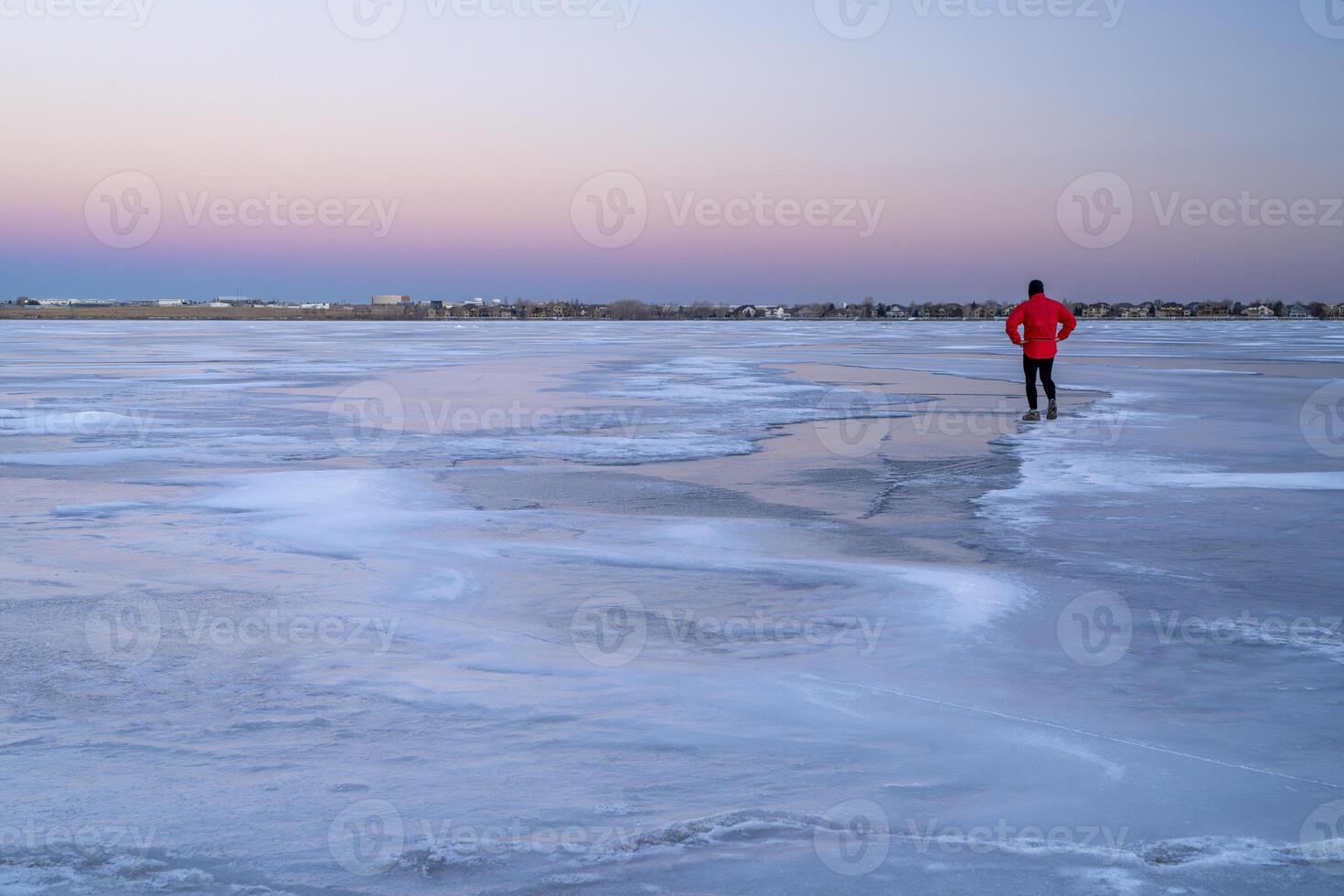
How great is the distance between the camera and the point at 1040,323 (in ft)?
41.9

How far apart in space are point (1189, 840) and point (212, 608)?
3.56 meters

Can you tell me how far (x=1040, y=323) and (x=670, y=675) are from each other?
33.3ft

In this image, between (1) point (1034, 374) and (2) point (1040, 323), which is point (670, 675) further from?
(2) point (1040, 323)

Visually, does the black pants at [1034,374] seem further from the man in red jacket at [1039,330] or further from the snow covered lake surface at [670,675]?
Answer: the snow covered lake surface at [670,675]

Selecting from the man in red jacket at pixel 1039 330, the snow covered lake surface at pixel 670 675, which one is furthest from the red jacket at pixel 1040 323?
the snow covered lake surface at pixel 670 675

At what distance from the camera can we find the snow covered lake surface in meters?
2.53

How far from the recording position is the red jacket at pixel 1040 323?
1275 cm

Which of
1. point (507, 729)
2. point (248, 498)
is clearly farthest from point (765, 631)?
point (248, 498)

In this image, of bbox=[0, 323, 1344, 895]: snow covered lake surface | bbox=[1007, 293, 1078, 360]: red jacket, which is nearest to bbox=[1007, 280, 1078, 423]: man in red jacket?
bbox=[1007, 293, 1078, 360]: red jacket

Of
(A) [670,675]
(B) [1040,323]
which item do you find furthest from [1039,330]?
(A) [670,675]

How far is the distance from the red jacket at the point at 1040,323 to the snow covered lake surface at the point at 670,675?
12.5ft

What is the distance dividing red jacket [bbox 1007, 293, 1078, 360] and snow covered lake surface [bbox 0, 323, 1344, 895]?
3.82 metres

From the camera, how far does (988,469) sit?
872cm

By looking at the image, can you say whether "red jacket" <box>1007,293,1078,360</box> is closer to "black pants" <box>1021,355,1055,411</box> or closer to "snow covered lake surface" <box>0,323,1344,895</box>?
"black pants" <box>1021,355,1055,411</box>
